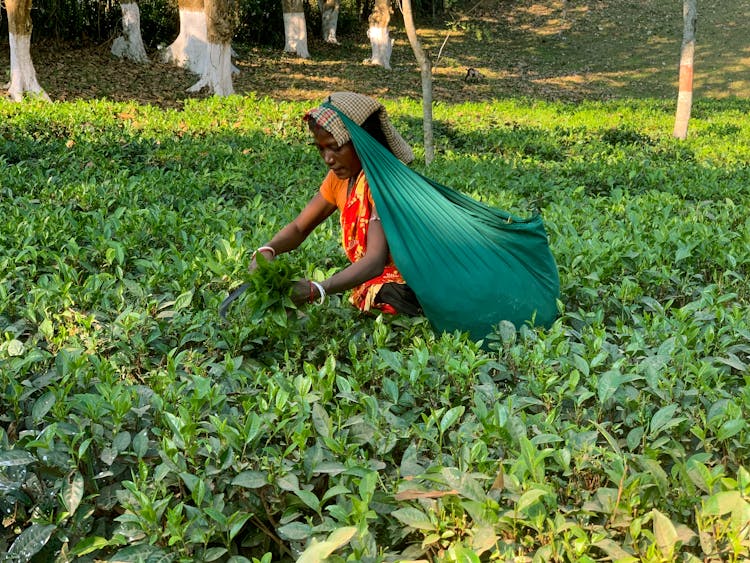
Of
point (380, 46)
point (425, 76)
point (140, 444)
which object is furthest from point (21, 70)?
point (140, 444)

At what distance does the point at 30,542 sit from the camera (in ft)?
6.20

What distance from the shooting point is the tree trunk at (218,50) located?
→ 1276 cm

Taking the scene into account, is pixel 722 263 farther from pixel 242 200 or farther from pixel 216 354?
pixel 242 200

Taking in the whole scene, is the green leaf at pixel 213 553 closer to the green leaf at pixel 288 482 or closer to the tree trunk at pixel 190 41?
the green leaf at pixel 288 482

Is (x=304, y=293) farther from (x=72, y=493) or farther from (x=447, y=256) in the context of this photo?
(x=72, y=493)

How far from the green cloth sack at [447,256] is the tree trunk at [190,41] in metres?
11.8

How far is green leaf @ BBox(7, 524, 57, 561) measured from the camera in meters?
1.87

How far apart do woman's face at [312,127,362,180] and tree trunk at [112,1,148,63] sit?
1318 centimetres

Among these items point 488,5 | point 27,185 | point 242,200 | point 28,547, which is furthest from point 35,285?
point 488,5

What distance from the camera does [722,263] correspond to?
4.05 m

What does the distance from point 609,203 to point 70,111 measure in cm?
605

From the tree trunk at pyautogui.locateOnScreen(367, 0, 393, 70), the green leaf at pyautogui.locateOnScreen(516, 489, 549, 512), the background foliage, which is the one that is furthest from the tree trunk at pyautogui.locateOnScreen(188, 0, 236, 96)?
the green leaf at pyautogui.locateOnScreen(516, 489, 549, 512)

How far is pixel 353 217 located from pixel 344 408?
A: 115cm

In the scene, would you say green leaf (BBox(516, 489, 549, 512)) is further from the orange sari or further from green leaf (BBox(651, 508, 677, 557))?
the orange sari
